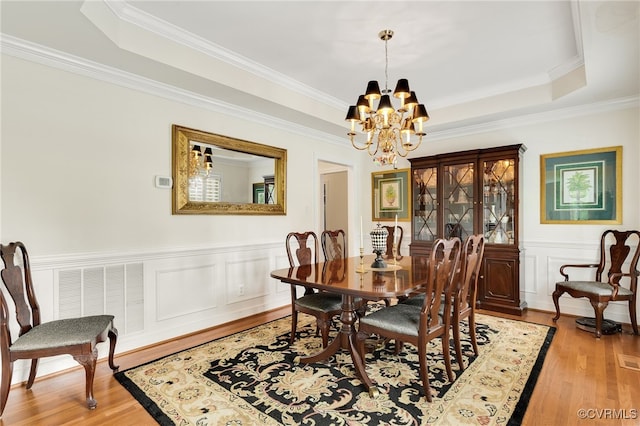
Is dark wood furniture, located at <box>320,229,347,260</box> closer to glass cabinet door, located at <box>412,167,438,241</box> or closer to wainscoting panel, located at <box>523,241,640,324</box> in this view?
glass cabinet door, located at <box>412,167,438,241</box>

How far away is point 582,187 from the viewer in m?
3.68

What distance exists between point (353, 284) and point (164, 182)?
2.09 metres

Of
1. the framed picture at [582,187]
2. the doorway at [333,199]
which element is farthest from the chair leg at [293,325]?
the doorway at [333,199]

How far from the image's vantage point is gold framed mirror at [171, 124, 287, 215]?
3.17 m

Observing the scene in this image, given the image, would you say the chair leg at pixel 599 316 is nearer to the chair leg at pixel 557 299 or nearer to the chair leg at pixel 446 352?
the chair leg at pixel 557 299

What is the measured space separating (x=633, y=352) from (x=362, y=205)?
3.72 metres

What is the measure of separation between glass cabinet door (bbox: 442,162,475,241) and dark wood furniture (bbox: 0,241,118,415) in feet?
13.0

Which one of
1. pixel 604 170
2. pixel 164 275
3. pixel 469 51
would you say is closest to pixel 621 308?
pixel 604 170

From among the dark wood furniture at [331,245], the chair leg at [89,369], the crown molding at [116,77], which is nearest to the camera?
the chair leg at [89,369]

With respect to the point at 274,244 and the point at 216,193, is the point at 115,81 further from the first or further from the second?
the point at 274,244

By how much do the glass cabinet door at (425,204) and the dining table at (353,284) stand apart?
1.77 m

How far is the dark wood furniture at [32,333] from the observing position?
6.36 ft

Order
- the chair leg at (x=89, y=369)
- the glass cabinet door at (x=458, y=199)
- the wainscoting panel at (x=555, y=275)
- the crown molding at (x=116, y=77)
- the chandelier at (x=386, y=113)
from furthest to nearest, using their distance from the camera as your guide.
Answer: the glass cabinet door at (x=458, y=199), the wainscoting panel at (x=555, y=275), the chandelier at (x=386, y=113), the crown molding at (x=116, y=77), the chair leg at (x=89, y=369)

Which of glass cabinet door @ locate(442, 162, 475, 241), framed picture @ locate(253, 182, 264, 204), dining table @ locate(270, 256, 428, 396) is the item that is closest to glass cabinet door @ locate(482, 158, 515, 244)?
glass cabinet door @ locate(442, 162, 475, 241)
